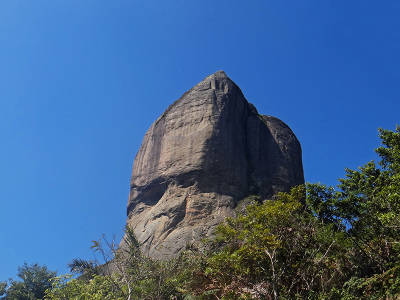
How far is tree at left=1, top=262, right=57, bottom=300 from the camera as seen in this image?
27.5 m

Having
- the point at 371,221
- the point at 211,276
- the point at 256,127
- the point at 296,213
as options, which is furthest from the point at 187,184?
the point at 371,221

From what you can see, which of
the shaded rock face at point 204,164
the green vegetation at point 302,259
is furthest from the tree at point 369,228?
the shaded rock face at point 204,164

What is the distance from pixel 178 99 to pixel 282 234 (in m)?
28.5

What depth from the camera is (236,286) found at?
1316 cm

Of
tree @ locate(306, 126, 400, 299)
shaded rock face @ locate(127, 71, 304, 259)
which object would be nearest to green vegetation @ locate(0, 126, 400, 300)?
tree @ locate(306, 126, 400, 299)

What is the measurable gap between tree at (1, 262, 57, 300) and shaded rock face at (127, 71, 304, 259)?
29.4 ft

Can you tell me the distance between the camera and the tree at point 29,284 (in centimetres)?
2750

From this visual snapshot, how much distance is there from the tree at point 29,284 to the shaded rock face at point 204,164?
29.4 feet

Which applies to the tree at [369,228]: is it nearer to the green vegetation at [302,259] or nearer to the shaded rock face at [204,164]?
the green vegetation at [302,259]

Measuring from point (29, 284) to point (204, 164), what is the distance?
18481mm

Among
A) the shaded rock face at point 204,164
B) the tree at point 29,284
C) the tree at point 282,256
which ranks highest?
the shaded rock face at point 204,164

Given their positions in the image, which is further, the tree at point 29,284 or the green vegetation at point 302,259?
the tree at point 29,284

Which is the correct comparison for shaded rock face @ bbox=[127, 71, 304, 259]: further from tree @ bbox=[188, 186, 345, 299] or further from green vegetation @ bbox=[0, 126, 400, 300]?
tree @ bbox=[188, 186, 345, 299]

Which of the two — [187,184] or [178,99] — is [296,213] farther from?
[178,99]
